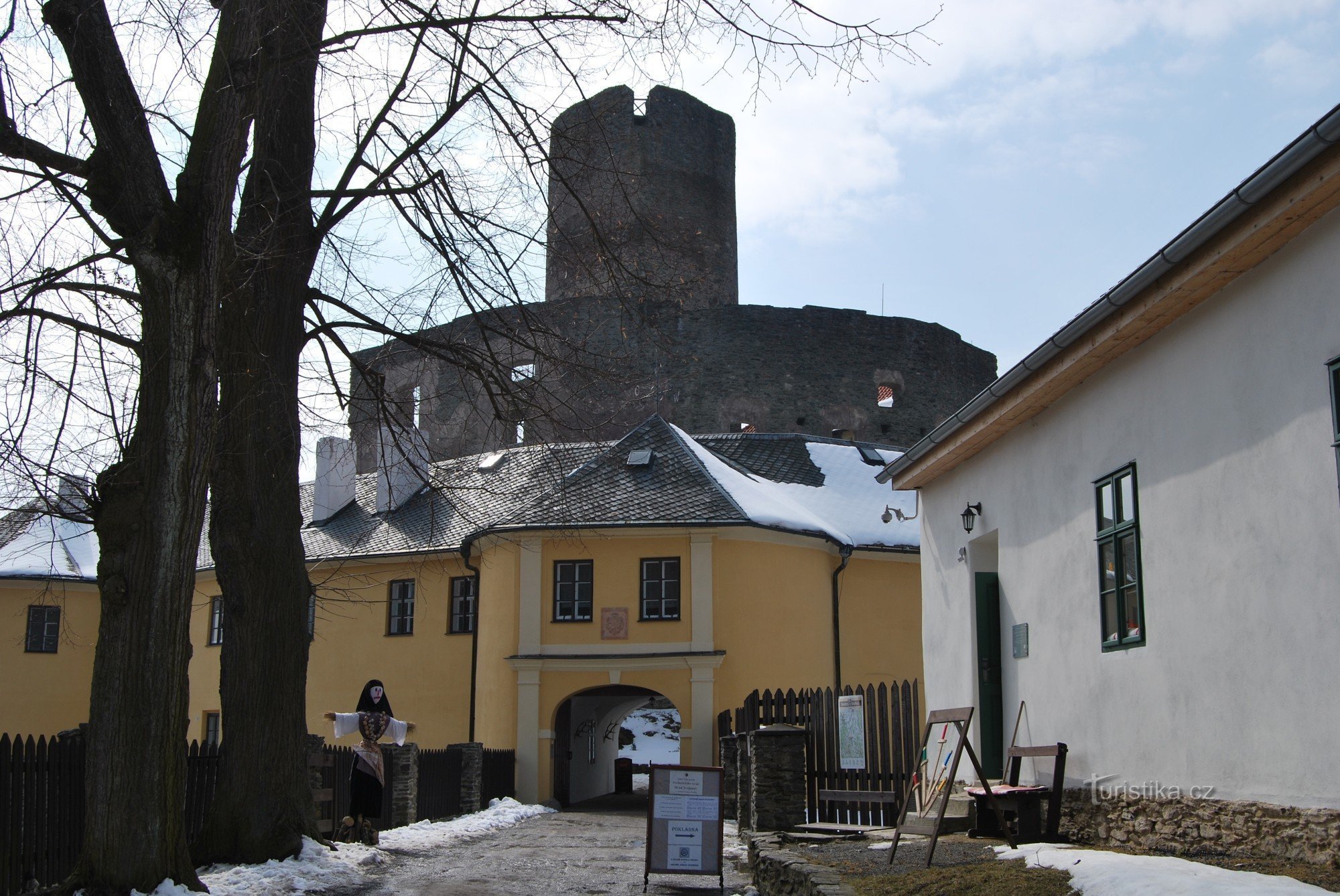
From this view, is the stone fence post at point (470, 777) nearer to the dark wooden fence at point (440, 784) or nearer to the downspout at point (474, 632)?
the dark wooden fence at point (440, 784)

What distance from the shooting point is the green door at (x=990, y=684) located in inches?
482

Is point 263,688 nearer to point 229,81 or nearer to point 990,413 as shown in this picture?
point 229,81

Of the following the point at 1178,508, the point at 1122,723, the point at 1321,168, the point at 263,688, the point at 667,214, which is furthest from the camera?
the point at 667,214

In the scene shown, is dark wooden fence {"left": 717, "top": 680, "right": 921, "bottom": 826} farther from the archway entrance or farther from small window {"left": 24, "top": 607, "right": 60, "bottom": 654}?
small window {"left": 24, "top": 607, "right": 60, "bottom": 654}

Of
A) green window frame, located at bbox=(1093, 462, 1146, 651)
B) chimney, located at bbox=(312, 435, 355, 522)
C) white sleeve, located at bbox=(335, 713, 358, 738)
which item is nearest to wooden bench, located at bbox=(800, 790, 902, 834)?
green window frame, located at bbox=(1093, 462, 1146, 651)

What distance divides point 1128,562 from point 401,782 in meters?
9.90

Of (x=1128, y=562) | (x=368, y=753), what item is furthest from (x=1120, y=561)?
(x=368, y=753)

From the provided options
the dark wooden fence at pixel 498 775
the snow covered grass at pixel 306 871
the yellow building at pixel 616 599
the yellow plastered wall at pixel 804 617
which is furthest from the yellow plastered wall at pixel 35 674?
the snow covered grass at pixel 306 871

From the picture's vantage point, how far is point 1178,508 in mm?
8367

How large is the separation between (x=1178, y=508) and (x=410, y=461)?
665cm

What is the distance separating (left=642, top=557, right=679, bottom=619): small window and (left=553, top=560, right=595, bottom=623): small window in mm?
954

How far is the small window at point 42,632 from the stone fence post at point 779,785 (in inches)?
923

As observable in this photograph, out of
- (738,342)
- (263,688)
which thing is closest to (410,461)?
(263,688)

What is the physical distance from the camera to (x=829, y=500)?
26641mm
